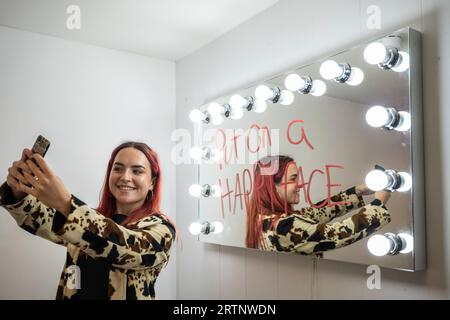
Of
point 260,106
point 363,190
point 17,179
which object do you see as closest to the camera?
point 363,190

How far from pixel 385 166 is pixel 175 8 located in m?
1.00

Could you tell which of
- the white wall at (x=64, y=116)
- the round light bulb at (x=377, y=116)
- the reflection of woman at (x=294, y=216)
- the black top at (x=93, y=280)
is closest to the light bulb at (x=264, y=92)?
the reflection of woman at (x=294, y=216)

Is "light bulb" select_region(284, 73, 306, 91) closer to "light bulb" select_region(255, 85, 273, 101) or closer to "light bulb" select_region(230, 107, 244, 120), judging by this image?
"light bulb" select_region(255, 85, 273, 101)

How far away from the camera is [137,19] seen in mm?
1676

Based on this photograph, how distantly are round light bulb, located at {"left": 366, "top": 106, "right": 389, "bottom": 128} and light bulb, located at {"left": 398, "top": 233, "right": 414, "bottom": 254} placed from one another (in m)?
0.29

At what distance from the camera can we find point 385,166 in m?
1.13

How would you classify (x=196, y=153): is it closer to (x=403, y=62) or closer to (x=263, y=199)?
(x=263, y=199)

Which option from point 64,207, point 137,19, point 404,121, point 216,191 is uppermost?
point 137,19

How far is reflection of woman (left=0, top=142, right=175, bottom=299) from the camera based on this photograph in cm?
125

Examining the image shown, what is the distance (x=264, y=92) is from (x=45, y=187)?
0.80 m

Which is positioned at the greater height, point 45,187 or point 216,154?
point 216,154

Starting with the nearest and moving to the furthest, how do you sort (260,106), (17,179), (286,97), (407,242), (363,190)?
(407,242), (363,190), (17,179), (286,97), (260,106)

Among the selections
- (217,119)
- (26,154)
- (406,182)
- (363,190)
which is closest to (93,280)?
(26,154)

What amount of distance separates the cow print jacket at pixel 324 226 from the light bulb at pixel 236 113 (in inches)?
16.6
